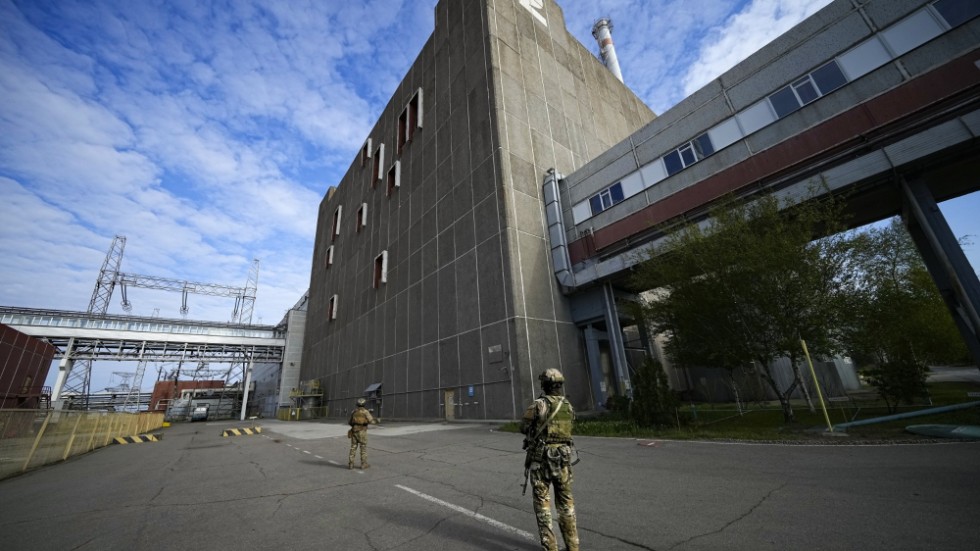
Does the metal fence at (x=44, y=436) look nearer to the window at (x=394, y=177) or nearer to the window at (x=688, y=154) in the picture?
the window at (x=394, y=177)

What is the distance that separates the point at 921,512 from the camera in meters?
4.21

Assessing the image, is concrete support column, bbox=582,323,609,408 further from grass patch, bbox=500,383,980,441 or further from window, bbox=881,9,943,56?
window, bbox=881,9,943,56

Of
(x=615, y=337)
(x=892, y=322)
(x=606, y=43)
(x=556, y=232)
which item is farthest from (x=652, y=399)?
(x=606, y=43)

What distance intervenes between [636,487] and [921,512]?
3.28 m

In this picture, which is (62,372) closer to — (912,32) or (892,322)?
(892,322)

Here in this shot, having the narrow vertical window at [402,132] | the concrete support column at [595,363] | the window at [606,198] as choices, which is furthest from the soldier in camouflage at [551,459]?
the narrow vertical window at [402,132]

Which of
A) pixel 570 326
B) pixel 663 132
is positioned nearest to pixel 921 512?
pixel 570 326

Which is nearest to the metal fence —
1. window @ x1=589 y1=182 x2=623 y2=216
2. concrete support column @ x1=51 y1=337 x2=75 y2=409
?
window @ x1=589 y1=182 x2=623 y2=216

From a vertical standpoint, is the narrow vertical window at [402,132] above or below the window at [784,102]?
above

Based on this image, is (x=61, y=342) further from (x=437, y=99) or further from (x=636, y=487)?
(x=636, y=487)

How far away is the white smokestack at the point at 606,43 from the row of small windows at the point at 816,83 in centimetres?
3375

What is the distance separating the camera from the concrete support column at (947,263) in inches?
431

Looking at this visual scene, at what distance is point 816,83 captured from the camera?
15055 millimetres

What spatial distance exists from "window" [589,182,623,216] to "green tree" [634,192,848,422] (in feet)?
24.0
